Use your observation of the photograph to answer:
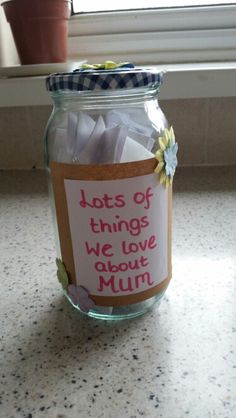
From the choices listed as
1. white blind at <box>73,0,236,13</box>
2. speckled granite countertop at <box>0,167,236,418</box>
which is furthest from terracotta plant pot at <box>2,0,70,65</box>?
speckled granite countertop at <box>0,167,236,418</box>

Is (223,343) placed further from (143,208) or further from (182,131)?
(182,131)

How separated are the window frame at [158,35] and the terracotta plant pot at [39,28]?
0.12 meters

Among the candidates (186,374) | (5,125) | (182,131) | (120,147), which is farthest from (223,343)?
(5,125)

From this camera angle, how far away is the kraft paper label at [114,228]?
297 millimetres

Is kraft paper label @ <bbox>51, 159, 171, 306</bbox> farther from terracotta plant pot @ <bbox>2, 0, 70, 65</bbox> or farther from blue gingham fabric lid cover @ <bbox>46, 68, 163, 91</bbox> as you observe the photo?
terracotta plant pot @ <bbox>2, 0, 70, 65</bbox>

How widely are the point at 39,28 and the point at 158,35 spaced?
0.26 meters

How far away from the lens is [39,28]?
69 cm

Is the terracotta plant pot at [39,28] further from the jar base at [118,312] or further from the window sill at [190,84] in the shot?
the jar base at [118,312]

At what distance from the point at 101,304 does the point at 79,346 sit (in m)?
0.04

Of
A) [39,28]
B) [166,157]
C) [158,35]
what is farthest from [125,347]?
[158,35]

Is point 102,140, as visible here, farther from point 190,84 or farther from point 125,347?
point 190,84

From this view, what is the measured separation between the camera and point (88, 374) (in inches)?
11.3

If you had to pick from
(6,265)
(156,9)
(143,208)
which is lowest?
(6,265)

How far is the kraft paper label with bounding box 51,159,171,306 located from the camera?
30cm
